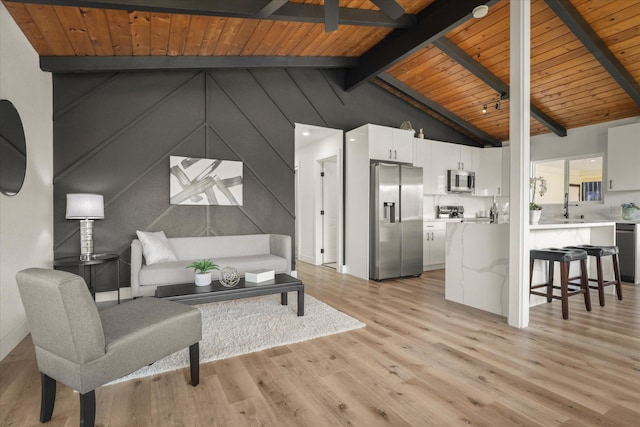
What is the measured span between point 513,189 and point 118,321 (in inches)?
127

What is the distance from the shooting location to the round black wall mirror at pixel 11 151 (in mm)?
2461

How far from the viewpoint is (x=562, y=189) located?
616 cm

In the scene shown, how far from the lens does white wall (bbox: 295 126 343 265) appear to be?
650 cm

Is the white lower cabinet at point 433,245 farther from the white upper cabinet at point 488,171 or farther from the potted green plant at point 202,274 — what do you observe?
the potted green plant at point 202,274

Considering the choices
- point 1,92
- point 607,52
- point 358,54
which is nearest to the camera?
point 1,92

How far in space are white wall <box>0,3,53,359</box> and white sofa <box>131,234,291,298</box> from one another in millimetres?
874

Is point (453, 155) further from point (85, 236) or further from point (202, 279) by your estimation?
point (85, 236)

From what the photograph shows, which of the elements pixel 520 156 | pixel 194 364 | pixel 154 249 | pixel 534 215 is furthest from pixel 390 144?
pixel 194 364

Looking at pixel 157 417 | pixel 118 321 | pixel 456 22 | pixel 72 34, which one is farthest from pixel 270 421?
pixel 456 22

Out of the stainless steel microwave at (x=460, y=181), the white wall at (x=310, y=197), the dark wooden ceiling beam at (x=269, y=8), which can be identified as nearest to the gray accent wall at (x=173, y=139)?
the white wall at (x=310, y=197)

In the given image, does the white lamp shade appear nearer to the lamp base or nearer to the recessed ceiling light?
the lamp base

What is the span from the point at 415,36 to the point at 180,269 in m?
4.01

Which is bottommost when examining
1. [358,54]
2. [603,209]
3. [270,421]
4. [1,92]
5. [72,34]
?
[270,421]

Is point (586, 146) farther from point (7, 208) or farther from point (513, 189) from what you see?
point (7, 208)
